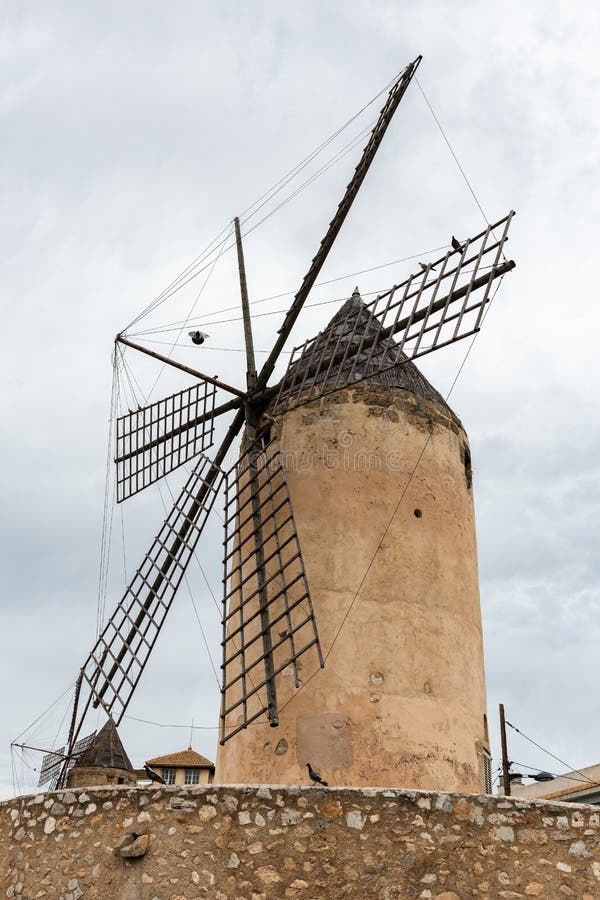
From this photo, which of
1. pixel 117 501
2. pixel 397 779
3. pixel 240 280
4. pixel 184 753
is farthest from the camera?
pixel 184 753

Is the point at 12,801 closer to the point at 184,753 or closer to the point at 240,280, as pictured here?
the point at 240,280

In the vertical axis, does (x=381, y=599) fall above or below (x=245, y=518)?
below

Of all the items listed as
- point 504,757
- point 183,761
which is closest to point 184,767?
point 183,761

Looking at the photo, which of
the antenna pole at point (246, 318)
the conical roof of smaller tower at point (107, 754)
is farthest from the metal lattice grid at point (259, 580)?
the conical roof of smaller tower at point (107, 754)

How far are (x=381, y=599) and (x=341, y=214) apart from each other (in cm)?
383

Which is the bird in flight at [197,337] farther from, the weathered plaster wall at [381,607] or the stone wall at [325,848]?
the stone wall at [325,848]

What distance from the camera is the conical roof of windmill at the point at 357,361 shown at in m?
8.84

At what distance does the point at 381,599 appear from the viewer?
8023mm

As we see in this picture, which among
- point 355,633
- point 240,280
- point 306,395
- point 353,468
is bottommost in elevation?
point 355,633

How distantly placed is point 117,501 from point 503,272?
5058 mm

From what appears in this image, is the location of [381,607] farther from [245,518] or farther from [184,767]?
[184,767]

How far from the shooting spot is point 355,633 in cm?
789

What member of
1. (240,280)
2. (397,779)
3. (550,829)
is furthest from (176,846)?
(240,280)

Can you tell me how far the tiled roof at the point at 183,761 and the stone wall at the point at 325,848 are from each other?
2098 cm
